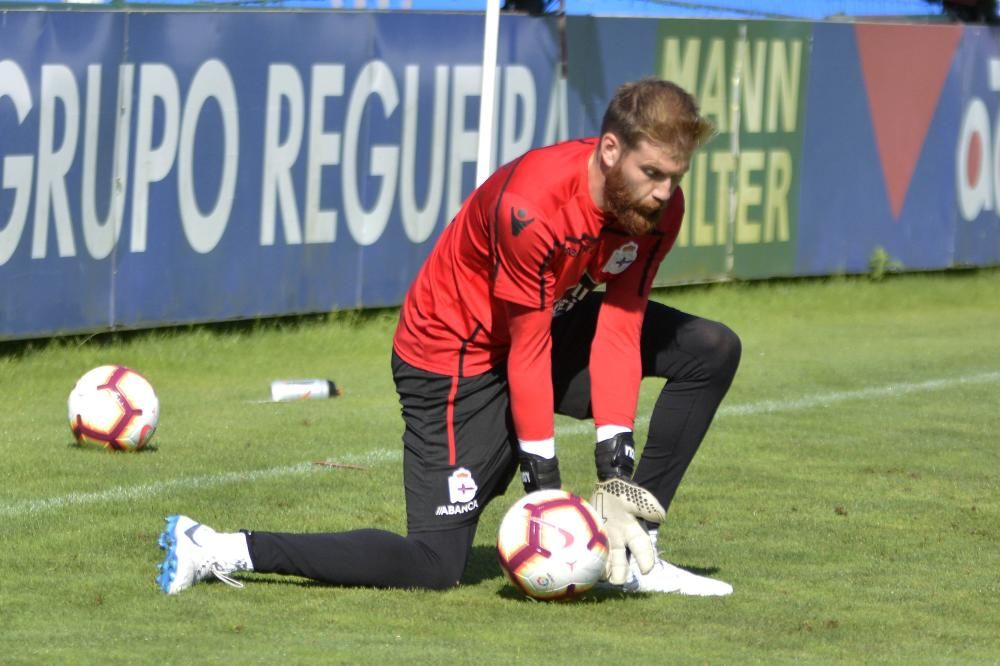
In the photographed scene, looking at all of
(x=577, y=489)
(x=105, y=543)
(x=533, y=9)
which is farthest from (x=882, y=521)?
(x=533, y=9)

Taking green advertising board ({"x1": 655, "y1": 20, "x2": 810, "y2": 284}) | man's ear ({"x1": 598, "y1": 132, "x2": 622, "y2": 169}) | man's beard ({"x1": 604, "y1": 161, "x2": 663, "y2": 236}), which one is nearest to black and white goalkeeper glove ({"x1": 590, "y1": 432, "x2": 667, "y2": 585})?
man's beard ({"x1": 604, "y1": 161, "x2": 663, "y2": 236})

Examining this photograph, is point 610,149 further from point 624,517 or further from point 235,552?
point 235,552

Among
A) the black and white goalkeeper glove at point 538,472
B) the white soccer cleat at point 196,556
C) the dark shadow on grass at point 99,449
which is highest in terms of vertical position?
the black and white goalkeeper glove at point 538,472

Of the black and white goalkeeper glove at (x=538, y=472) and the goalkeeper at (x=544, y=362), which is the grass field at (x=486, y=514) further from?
the black and white goalkeeper glove at (x=538, y=472)

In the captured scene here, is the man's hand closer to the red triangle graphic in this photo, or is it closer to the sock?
the sock

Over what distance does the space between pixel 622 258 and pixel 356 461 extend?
298cm

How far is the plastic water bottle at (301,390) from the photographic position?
33.0 ft

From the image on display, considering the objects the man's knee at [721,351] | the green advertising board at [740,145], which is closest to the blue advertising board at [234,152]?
the green advertising board at [740,145]

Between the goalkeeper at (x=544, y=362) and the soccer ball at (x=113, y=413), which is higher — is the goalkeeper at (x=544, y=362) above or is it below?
above

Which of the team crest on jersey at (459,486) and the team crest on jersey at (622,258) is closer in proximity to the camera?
the team crest on jersey at (622,258)

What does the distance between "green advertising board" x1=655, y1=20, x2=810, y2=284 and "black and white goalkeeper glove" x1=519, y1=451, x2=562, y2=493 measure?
8246mm

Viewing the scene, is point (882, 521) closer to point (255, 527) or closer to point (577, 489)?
point (577, 489)

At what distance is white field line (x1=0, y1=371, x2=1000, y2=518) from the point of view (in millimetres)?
7068

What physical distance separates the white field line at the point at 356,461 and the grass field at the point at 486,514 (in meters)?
0.02
